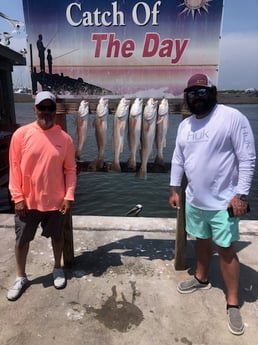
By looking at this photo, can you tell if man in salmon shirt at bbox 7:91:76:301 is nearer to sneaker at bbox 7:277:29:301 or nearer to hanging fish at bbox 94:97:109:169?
sneaker at bbox 7:277:29:301

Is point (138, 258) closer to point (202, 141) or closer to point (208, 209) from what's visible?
point (208, 209)

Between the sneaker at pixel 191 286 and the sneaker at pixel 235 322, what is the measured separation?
1.42 feet

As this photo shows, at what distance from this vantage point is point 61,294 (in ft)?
9.89

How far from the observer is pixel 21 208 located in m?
2.81

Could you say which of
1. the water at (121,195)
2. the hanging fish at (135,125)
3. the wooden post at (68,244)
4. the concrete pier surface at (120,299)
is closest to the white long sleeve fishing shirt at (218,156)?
the hanging fish at (135,125)

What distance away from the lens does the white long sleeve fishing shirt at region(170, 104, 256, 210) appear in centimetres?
239

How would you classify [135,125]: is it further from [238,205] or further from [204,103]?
[238,205]

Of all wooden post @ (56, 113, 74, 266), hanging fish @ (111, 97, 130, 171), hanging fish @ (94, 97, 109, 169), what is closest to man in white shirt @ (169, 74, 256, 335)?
hanging fish @ (111, 97, 130, 171)

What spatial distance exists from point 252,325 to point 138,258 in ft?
4.69

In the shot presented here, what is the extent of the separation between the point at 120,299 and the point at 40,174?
1.35 m

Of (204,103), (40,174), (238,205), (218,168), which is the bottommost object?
(238,205)

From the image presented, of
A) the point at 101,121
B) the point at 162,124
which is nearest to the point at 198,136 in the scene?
the point at 162,124

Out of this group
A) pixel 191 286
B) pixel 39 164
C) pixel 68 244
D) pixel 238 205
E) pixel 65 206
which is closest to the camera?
pixel 238 205

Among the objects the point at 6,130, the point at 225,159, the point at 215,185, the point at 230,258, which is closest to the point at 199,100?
the point at 225,159
